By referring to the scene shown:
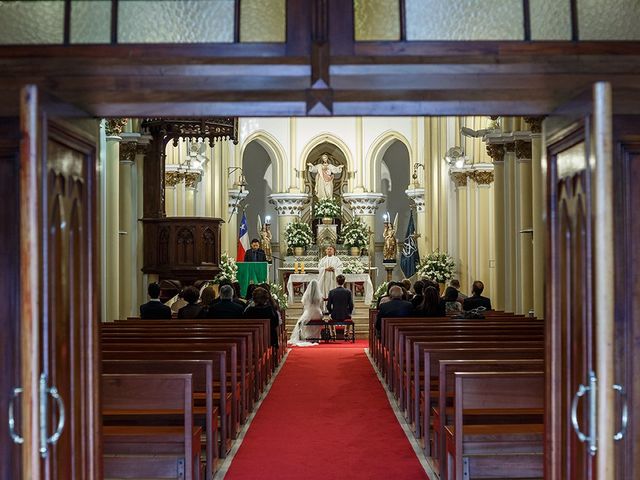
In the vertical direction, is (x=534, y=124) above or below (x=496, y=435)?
above

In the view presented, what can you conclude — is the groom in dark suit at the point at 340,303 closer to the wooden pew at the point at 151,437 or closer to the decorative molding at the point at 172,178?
the decorative molding at the point at 172,178

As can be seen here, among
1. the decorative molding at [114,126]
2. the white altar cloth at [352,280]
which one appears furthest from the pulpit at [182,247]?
the white altar cloth at [352,280]

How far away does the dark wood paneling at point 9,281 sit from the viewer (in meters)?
3.96

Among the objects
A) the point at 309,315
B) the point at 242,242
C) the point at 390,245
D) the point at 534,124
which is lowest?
the point at 309,315

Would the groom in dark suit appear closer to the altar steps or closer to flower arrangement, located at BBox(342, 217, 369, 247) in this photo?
the altar steps

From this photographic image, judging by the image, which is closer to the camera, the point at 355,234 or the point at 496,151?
the point at 496,151

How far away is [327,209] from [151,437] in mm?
23150

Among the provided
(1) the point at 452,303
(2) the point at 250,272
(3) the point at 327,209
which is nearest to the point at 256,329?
(1) the point at 452,303

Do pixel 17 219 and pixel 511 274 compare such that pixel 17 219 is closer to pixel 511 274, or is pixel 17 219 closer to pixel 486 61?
pixel 486 61

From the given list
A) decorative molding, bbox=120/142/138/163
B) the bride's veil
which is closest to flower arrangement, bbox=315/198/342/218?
the bride's veil

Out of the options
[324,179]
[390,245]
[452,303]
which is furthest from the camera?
[324,179]

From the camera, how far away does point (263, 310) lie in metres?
11.8

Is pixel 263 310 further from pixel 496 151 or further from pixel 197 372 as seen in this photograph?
Result: pixel 496 151

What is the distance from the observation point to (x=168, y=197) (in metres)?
21.3
